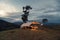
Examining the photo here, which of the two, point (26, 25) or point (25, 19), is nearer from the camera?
point (26, 25)

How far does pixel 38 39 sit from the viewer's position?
4488 cm

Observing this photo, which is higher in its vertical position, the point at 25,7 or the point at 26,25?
the point at 25,7

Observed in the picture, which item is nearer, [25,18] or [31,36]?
[31,36]

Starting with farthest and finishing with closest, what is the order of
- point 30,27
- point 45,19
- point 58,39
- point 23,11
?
1. point 45,19
2. point 23,11
3. point 30,27
4. point 58,39

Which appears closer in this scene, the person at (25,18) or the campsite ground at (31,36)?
the campsite ground at (31,36)

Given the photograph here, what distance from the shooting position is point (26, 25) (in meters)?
72.2

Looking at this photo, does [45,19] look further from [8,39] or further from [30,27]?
[8,39]

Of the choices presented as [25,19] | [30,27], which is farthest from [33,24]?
[25,19]

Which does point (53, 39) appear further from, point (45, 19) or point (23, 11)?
point (45, 19)

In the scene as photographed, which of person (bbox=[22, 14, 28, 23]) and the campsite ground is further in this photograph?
person (bbox=[22, 14, 28, 23])

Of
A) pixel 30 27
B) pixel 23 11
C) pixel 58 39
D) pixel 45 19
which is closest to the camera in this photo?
pixel 58 39

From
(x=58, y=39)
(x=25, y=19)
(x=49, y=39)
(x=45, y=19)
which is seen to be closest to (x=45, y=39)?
(x=49, y=39)

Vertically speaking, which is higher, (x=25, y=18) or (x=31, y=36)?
(x=25, y=18)

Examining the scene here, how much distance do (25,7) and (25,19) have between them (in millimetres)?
8994
